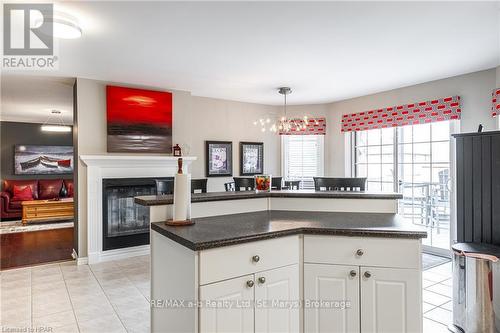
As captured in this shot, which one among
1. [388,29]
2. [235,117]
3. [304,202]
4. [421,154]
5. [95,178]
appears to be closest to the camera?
[304,202]

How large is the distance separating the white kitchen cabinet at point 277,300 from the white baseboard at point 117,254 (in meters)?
3.30

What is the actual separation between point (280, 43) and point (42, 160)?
295 inches

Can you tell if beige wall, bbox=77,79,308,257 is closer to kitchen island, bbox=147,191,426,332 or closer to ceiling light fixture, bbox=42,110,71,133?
kitchen island, bbox=147,191,426,332

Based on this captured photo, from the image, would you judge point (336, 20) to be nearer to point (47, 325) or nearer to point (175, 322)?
point (175, 322)

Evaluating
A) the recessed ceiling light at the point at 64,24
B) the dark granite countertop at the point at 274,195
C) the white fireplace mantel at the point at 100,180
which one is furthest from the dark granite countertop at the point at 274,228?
the white fireplace mantel at the point at 100,180

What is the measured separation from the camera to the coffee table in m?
6.66

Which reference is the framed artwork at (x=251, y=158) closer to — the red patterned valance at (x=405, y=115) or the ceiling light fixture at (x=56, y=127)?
the red patterned valance at (x=405, y=115)

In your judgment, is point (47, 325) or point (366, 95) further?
point (366, 95)

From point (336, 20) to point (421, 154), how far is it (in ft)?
10.2

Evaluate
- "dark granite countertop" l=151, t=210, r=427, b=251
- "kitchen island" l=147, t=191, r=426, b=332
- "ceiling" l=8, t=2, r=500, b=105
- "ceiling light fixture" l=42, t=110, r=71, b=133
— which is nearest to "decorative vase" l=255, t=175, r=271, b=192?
"dark granite countertop" l=151, t=210, r=427, b=251

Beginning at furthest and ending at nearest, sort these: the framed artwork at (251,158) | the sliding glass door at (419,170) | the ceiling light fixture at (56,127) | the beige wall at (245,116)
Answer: the ceiling light fixture at (56,127)
the framed artwork at (251,158)
the sliding glass door at (419,170)
the beige wall at (245,116)

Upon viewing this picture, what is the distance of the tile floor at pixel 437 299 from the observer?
8.41 ft

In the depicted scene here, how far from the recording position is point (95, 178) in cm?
417

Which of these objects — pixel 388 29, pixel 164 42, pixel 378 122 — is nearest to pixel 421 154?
pixel 378 122
